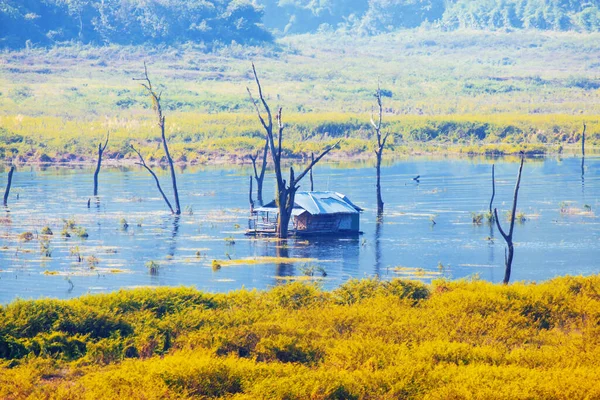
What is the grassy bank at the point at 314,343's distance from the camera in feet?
60.2

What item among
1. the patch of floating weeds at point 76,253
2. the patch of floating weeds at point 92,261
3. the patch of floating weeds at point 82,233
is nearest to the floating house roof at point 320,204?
the patch of floating weeds at point 82,233

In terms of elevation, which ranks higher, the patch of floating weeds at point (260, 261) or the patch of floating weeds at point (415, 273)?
the patch of floating weeds at point (260, 261)

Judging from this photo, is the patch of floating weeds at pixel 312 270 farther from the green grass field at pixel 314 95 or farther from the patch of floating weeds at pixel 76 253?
the green grass field at pixel 314 95

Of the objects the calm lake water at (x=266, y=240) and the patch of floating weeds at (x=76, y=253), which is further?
the patch of floating weeds at (x=76, y=253)

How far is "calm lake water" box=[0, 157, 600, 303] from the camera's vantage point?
34.9m

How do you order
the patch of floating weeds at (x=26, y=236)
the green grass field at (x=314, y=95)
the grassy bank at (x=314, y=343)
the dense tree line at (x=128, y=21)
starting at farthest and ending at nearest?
the dense tree line at (x=128, y=21) → the green grass field at (x=314, y=95) → the patch of floating weeds at (x=26, y=236) → the grassy bank at (x=314, y=343)

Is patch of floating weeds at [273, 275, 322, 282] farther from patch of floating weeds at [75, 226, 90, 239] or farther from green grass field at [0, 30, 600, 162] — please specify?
green grass field at [0, 30, 600, 162]

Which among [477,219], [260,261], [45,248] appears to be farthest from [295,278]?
[477,219]

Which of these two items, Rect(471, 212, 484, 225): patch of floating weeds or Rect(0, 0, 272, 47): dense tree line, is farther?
Rect(0, 0, 272, 47): dense tree line

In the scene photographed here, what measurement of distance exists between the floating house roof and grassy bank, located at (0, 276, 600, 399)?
14.5 m

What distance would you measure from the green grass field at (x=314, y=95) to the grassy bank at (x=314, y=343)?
58.3 m

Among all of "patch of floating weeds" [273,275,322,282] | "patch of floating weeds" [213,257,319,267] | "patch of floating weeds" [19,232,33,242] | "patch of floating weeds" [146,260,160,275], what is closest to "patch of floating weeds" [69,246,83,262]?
"patch of floating weeds" [19,232,33,242]

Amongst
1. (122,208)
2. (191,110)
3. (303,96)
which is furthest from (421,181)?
(303,96)

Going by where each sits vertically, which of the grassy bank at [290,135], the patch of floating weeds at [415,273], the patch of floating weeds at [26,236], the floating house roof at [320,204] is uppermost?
the grassy bank at [290,135]
